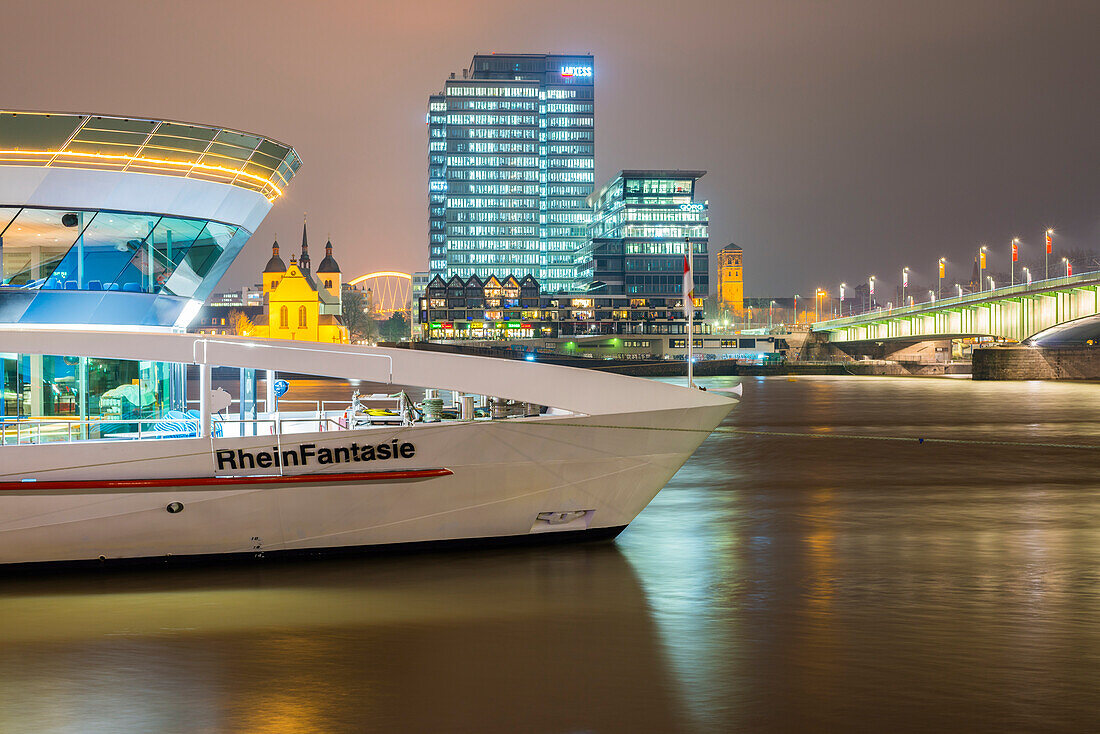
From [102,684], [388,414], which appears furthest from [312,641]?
[388,414]

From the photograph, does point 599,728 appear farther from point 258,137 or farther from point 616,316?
point 616,316

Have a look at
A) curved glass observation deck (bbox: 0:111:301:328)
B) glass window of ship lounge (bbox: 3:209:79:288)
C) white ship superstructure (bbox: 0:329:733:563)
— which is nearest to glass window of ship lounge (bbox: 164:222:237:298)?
curved glass observation deck (bbox: 0:111:301:328)

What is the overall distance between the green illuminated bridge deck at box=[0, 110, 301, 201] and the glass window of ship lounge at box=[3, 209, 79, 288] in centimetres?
67

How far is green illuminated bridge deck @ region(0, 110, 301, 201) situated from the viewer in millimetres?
12430

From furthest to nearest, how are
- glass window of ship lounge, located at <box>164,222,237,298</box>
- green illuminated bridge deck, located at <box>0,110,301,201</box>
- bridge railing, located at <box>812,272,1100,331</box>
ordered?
bridge railing, located at <box>812,272,1100,331</box>
glass window of ship lounge, located at <box>164,222,237,298</box>
green illuminated bridge deck, located at <box>0,110,301,201</box>

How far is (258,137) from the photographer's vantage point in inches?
551

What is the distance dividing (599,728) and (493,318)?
167854mm

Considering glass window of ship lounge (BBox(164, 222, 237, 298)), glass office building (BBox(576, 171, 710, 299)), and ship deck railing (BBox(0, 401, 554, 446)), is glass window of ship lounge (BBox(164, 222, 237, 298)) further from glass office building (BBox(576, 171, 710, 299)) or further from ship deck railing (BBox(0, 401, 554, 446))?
glass office building (BBox(576, 171, 710, 299))

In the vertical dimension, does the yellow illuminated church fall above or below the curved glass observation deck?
above

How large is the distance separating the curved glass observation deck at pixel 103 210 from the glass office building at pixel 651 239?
542 feet

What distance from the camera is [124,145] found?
42.0 ft

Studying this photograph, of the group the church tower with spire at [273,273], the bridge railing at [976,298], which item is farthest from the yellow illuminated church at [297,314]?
the bridge railing at [976,298]

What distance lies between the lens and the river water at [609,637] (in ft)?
25.8

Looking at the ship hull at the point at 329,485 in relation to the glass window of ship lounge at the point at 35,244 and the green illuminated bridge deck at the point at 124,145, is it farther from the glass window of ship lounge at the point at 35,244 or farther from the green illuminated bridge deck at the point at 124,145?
the green illuminated bridge deck at the point at 124,145
